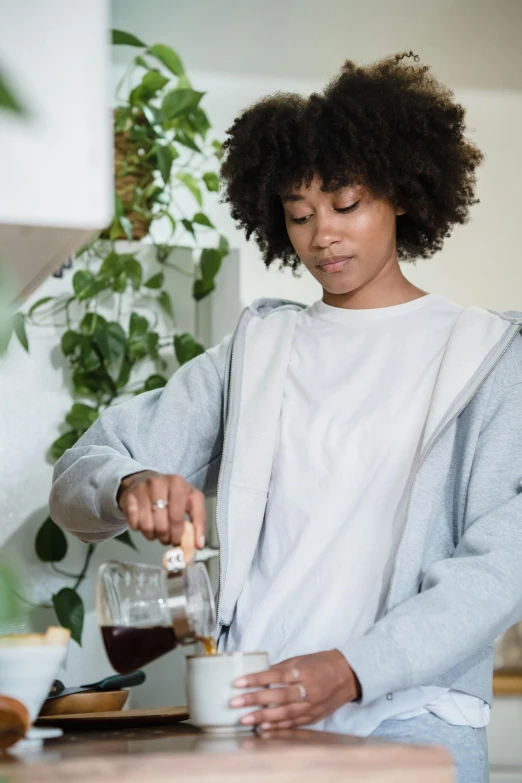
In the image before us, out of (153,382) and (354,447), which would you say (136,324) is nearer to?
(153,382)

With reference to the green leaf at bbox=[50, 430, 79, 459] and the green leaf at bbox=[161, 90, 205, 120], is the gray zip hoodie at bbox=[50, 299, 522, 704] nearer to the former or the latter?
the green leaf at bbox=[50, 430, 79, 459]

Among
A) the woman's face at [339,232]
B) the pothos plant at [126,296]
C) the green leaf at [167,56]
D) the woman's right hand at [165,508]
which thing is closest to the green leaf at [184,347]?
the pothos plant at [126,296]

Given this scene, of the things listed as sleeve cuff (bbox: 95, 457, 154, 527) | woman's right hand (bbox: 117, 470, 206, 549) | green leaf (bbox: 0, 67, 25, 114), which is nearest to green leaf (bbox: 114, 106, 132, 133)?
sleeve cuff (bbox: 95, 457, 154, 527)

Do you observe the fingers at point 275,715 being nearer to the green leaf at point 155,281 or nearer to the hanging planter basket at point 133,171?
the green leaf at point 155,281

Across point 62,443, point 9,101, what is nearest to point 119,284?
point 62,443

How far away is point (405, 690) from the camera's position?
1146mm

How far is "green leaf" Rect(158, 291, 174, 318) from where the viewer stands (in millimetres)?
2304

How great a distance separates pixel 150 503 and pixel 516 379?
56 centimetres

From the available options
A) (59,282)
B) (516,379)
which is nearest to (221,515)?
(516,379)

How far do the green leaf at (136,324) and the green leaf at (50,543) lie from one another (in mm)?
453

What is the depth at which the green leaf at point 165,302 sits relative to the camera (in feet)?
7.56

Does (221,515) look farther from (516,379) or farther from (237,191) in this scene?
(237,191)

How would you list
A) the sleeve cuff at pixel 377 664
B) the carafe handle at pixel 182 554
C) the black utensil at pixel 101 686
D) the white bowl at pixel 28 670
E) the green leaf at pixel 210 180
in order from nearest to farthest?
1. the white bowl at pixel 28 670
2. the carafe handle at pixel 182 554
3. the sleeve cuff at pixel 377 664
4. the black utensil at pixel 101 686
5. the green leaf at pixel 210 180

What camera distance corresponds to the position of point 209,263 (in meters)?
2.29
